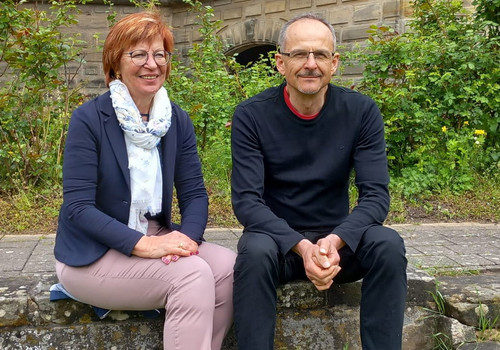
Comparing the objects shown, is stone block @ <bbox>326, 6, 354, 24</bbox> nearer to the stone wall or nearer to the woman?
the stone wall

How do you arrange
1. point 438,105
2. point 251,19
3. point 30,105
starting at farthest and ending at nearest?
point 251,19
point 438,105
point 30,105

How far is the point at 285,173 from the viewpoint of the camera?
256 cm

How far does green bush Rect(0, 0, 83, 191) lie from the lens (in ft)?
16.3

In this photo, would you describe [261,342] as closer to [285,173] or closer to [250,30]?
[285,173]

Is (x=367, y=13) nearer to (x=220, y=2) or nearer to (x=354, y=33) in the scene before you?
(x=354, y=33)

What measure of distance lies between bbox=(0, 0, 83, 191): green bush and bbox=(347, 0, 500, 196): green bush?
10.1 ft

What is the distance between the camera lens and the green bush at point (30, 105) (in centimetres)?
495

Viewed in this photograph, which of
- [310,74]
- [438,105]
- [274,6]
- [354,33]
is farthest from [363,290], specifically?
[274,6]

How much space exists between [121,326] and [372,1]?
28.5 ft

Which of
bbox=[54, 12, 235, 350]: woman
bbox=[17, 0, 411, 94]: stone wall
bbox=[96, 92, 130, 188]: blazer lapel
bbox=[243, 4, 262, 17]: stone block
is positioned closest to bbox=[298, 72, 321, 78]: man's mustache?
bbox=[54, 12, 235, 350]: woman

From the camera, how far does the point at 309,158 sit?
101 inches

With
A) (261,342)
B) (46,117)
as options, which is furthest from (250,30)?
(261,342)

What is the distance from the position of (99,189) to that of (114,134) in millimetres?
232

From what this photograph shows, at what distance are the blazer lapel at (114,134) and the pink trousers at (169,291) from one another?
350mm
